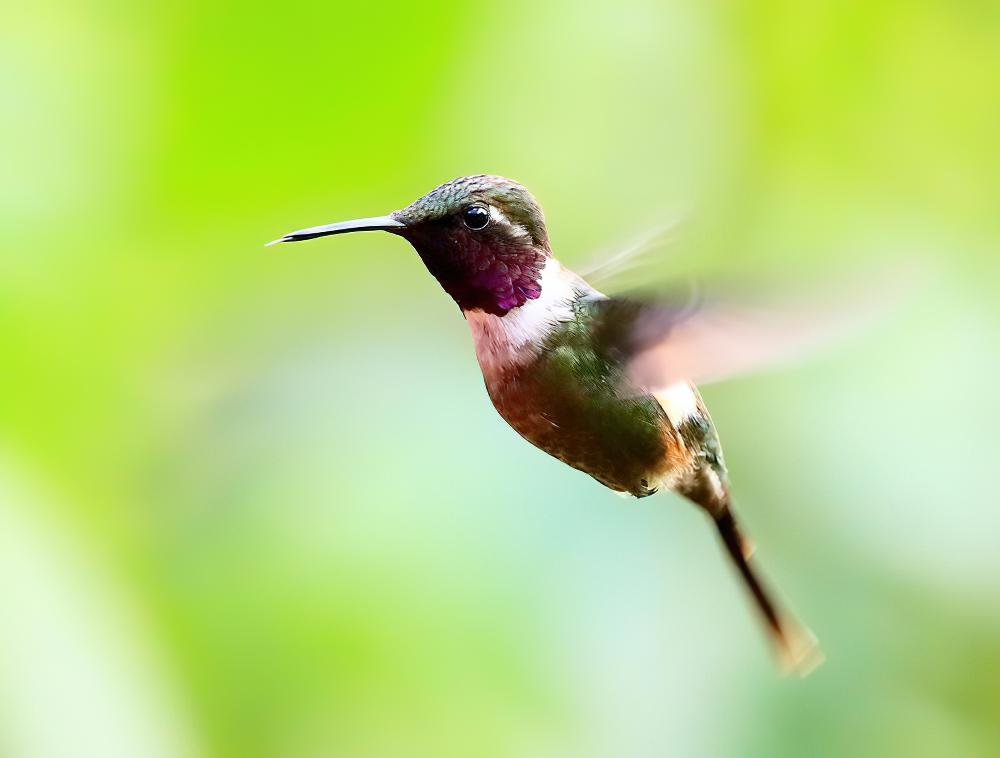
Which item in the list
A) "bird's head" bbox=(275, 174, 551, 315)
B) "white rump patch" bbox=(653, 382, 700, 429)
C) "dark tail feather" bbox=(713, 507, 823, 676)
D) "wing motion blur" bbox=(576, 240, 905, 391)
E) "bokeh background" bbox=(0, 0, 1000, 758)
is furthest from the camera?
"bokeh background" bbox=(0, 0, 1000, 758)

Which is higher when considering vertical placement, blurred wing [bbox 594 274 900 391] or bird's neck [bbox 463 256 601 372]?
bird's neck [bbox 463 256 601 372]

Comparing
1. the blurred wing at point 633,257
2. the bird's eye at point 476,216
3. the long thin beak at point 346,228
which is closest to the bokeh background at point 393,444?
the blurred wing at point 633,257

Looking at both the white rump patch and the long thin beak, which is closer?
the long thin beak

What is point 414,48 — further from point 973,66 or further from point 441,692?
point 973,66

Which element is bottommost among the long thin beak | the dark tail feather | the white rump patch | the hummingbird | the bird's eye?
the dark tail feather

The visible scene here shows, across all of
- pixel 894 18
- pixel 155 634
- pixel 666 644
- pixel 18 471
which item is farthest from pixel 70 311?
pixel 894 18

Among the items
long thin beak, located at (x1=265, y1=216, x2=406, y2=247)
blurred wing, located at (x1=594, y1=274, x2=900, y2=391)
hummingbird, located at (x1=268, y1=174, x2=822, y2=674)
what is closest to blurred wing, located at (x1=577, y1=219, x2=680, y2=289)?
hummingbird, located at (x1=268, y1=174, x2=822, y2=674)

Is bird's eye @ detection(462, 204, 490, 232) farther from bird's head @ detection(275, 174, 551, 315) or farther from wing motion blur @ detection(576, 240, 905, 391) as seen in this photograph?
wing motion blur @ detection(576, 240, 905, 391)

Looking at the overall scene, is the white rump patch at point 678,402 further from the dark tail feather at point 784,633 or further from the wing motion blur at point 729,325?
the dark tail feather at point 784,633
